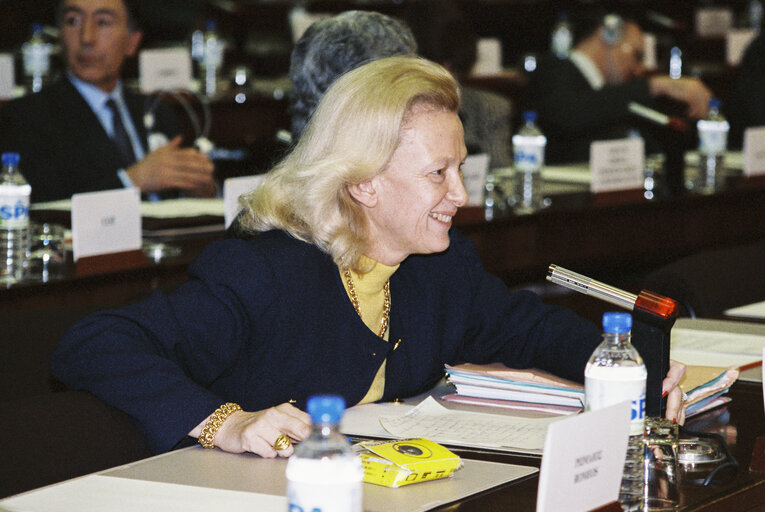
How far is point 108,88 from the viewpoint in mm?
4027

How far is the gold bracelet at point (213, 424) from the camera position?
65.1 inches

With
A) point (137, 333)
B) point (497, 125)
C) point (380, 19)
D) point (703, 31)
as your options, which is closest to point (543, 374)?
point (137, 333)

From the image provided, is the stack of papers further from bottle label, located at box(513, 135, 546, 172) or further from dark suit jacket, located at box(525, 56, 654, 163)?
dark suit jacket, located at box(525, 56, 654, 163)

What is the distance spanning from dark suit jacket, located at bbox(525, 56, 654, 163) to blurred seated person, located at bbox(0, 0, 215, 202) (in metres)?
1.71

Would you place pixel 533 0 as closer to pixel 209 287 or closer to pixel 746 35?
pixel 746 35

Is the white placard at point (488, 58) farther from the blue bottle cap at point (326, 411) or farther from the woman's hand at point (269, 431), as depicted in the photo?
the blue bottle cap at point (326, 411)

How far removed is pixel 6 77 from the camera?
197 inches

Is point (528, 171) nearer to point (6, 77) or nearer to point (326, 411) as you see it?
point (6, 77)

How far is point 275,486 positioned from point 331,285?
0.53 meters

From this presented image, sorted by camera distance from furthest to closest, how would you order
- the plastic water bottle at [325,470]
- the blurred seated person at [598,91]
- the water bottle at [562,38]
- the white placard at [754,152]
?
1. the water bottle at [562,38]
2. the blurred seated person at [598,91]
3. the white placard at [754,152]
4. the plastic water bottle at [325,470]

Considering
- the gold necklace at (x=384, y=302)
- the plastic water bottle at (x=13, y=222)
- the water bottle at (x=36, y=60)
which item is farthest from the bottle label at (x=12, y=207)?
the water bottle at (x=36, y=60)

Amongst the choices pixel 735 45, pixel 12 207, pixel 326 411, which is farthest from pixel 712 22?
pixel 326 411

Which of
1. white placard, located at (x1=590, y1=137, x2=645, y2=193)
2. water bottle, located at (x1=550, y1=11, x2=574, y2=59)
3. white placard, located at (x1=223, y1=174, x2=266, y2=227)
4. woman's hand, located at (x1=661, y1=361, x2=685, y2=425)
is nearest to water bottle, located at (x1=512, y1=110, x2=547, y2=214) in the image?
white placard, located at (x1=590, y1=137, x2=645, y2=193)

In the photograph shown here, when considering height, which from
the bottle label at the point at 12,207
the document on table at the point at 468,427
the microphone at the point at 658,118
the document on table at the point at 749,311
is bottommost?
the document on table at the point at 468,427
